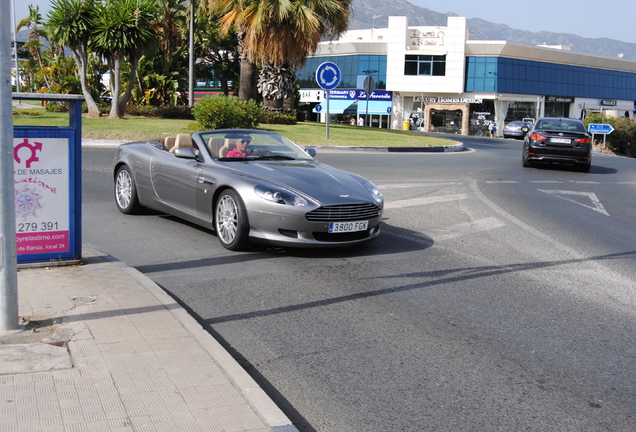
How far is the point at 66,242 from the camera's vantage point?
6.36 metres

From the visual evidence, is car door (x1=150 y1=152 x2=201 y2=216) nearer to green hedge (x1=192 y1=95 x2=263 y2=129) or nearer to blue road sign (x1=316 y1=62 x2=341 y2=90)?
green hedge (x1=192 y1=95 x2=263 y2=129)

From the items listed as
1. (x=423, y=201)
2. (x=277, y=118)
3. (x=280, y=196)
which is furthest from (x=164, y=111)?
(x=280, y=196)

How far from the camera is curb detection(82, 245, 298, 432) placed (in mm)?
3461

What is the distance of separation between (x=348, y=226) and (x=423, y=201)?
177 inches

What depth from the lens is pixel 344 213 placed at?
24.2 ft

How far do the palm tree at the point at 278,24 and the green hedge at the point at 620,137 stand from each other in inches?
919

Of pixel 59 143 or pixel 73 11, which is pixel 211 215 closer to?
pixel 59 143

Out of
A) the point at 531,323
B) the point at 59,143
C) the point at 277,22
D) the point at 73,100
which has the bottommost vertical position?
the point at 531,323

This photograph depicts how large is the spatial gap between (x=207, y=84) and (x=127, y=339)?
61.9m

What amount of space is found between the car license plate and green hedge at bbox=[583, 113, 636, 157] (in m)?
40.1

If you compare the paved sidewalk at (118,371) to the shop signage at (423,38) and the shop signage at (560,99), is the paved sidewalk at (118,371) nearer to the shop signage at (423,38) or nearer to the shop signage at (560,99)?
the shop signage at (423,38)

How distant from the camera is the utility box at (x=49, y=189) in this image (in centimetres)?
607

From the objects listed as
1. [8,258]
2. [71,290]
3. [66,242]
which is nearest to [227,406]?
[8,258]

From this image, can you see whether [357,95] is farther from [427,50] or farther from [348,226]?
[348,226]
